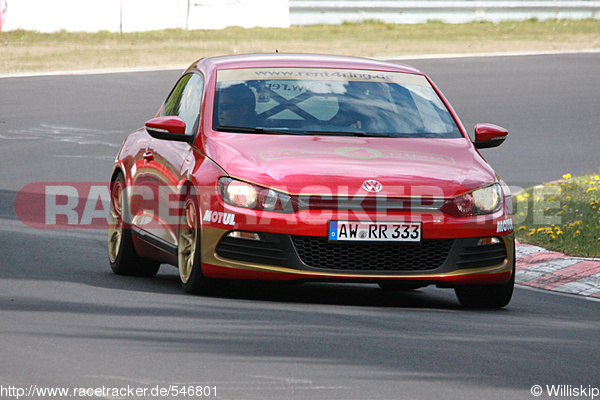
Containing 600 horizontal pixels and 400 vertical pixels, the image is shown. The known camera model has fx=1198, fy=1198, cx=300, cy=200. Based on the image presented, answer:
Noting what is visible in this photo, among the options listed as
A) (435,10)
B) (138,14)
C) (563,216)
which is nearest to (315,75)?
(563,216)

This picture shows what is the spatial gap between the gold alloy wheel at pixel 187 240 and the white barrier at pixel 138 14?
2070cm

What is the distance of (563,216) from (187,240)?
5.26m

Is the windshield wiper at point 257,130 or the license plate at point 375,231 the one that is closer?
the license plate at point 375,231

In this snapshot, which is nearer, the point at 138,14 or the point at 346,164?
the point at 346,164

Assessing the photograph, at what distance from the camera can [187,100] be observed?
→ 8703 millimetres

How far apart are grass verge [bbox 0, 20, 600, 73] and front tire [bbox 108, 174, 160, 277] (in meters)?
14.1

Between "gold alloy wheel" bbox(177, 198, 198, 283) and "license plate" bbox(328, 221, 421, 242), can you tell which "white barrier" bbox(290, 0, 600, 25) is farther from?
"license plate" bbox(328, 221, 421, 242)

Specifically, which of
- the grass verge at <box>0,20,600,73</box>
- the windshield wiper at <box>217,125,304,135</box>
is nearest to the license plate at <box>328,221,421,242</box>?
the windshield wiper at <box>217,125,304,135</box>

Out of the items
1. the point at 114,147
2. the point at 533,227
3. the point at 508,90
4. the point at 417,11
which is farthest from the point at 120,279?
the point at 417,11

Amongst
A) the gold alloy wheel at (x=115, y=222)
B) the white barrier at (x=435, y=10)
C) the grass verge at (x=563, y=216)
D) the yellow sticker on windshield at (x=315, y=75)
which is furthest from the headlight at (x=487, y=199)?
the white barrier at (x=435, y=10)

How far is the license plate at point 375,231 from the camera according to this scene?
713 cm

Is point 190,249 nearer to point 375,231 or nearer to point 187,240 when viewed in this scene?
point 187,240

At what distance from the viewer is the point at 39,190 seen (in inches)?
539

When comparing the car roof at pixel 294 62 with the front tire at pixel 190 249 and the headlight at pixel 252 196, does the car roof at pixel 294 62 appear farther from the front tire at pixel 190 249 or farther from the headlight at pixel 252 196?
the headlight at pixel 252 196
